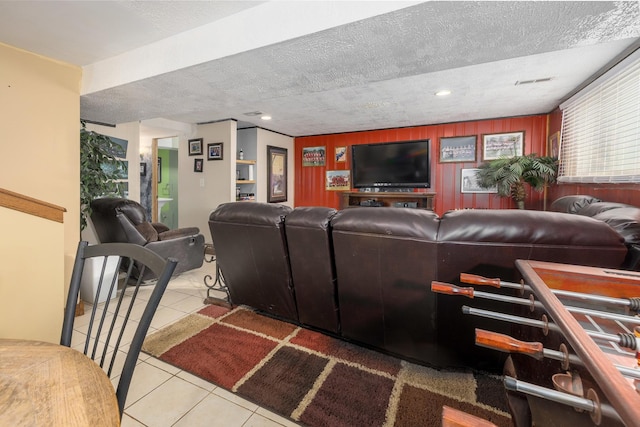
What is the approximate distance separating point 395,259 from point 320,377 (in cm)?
81

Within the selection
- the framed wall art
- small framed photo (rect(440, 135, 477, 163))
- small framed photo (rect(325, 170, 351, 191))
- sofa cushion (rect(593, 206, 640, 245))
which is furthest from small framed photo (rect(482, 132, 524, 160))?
the framed wall art

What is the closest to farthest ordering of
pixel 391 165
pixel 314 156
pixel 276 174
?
pixel 391 165 → pixel 276 174 → pixel 314 156

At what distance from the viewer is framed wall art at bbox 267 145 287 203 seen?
552 centimetres

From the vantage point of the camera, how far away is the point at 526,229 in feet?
4.21

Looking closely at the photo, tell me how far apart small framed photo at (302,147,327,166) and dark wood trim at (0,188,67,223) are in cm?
471

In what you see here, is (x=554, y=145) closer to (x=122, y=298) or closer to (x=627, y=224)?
(x=627, y=224)

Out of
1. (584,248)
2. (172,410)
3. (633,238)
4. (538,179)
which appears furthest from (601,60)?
(172,410)

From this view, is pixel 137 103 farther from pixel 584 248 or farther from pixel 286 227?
pixel 584 248

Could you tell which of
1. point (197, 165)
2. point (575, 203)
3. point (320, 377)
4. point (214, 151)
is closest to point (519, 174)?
point (575, 203)

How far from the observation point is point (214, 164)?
4.81 meters

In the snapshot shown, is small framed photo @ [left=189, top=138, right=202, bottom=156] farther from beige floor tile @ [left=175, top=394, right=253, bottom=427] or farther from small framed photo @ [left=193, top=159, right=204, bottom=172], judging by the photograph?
beige floor tile @ [left=175, top=394, right=253, bottom=427]

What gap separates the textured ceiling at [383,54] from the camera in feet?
4.35

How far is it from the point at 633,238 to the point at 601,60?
219cm

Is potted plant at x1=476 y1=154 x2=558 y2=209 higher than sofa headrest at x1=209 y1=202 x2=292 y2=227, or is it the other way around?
potted plant at x1=476 y1=154 x2=558 y2=209
